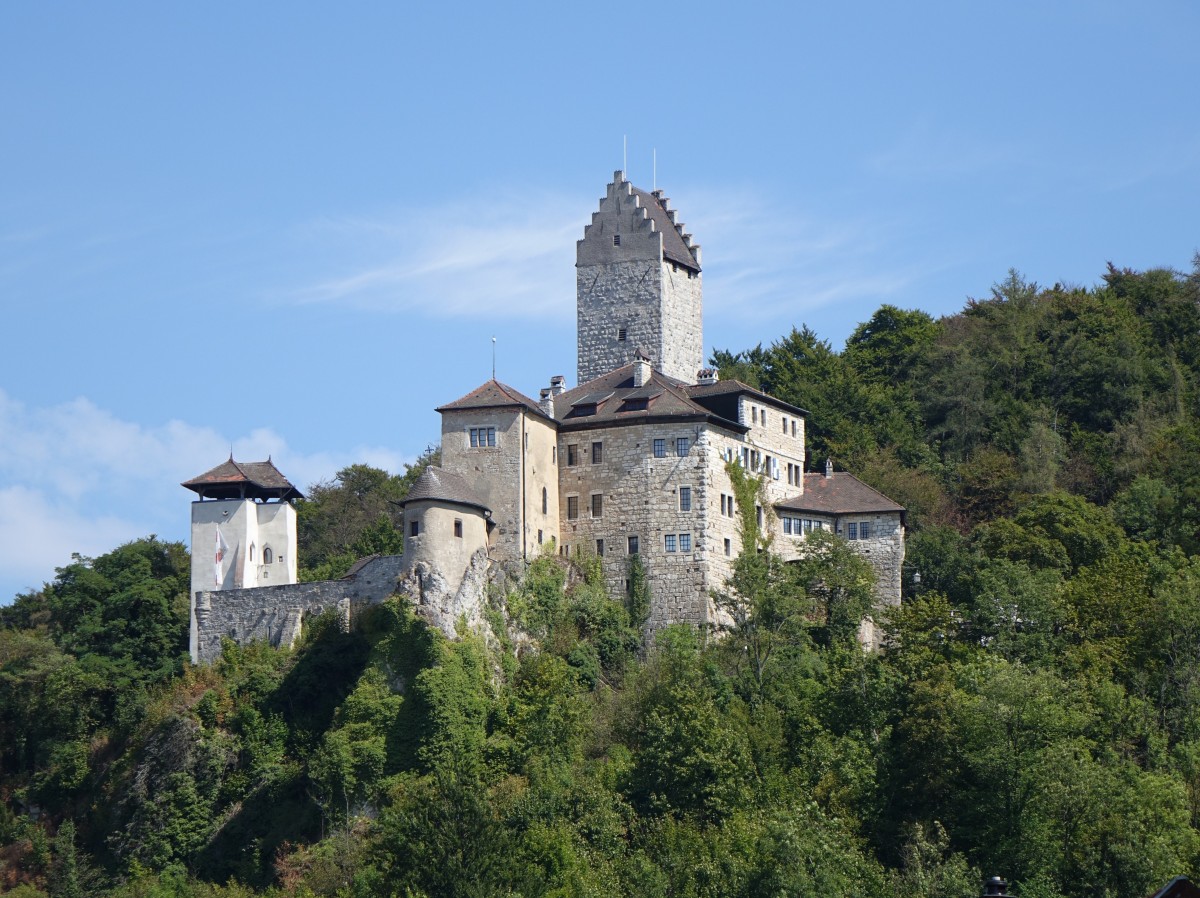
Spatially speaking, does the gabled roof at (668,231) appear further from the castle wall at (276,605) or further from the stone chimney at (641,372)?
the castle wall at (276,605)

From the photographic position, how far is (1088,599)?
71.6 meters

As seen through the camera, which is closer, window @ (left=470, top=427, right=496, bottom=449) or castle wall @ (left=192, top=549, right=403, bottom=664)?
castle wall @ (left=192, top=549, right=403, bottom=664)

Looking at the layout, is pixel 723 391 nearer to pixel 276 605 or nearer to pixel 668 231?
pixel 668 231

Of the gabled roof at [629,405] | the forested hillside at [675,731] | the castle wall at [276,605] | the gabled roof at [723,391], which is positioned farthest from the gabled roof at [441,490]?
the gabled roof at [723,391]

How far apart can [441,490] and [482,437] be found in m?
4.17

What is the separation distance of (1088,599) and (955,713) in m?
11.3

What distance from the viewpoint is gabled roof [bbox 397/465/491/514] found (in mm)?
70438

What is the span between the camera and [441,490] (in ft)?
233

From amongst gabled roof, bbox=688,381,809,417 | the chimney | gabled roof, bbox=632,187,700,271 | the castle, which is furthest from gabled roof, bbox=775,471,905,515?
gabled roof, bbox=632,187,700,271

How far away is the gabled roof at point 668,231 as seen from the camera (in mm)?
83375

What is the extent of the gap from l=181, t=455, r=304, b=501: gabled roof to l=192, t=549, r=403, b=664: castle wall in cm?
355

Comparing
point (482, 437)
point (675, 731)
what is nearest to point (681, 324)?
point (482, 437)

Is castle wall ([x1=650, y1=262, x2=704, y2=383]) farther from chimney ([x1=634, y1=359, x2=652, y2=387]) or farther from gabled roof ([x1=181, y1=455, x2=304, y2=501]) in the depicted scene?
gabled roof ([x1=181, y1=455, x2=304, y2=501])

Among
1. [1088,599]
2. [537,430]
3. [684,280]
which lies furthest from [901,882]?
[684,280]
